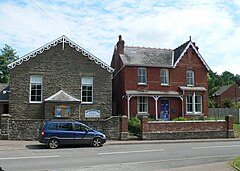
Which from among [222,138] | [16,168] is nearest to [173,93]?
[222,138]

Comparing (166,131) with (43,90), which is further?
(43,90)

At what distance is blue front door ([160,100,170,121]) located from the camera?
34188mm

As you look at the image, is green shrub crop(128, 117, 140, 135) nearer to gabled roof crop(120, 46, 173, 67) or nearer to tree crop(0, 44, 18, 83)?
gabled roof crop(120, 46, 173, 67)

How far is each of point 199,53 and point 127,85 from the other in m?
9.47

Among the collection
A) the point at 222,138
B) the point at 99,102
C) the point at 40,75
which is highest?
the point at 40,75

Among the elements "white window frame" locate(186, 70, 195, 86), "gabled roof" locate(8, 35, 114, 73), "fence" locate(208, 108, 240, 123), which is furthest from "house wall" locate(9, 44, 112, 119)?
"fence" locate(208, 108, 240, 123)

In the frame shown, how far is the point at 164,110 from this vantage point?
3428 centimetres

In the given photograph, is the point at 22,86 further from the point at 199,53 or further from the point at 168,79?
the point at 199,53

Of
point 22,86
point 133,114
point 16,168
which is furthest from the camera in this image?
point 133,114

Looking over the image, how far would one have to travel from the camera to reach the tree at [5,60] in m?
59.2

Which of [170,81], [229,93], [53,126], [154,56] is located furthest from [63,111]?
[229,93]

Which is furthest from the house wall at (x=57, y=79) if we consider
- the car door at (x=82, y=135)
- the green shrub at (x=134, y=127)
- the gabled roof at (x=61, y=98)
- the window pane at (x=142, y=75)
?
the car door at (x=82, y=135)

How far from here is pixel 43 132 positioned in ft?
62.6

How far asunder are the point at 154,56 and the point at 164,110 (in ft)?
21.0
